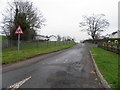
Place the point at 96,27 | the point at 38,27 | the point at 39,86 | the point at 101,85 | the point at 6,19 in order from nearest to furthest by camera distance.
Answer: the point at 39,86, the point at 101,85, the point at 6,19, the point at 38,27, the point at 96,27

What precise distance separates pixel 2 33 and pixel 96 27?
4659 cm

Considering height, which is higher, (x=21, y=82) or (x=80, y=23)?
(x=80, y=23)

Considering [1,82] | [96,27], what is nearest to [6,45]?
[1,82]

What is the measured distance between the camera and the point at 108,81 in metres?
9.59

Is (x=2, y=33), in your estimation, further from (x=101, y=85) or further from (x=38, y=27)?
(x=101, y=85)

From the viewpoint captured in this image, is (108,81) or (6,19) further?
(6,19)

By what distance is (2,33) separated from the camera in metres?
59.2

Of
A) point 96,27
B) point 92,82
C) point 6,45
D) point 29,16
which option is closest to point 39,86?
point 92,82

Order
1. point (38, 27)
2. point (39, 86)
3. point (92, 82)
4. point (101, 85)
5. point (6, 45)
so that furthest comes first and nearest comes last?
1. point (38, 27)
2. point (6, 45)
3. point (92, 82)
4. point (101, 85)
5. point (39, 86)

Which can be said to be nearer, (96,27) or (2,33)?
(2,33)

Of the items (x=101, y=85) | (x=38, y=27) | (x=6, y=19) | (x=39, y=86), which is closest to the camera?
(x=39, y=86)

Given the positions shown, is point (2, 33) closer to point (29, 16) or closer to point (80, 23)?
point (29, 16)

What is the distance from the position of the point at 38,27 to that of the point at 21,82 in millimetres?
52964

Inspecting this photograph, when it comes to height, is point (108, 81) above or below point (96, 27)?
below
